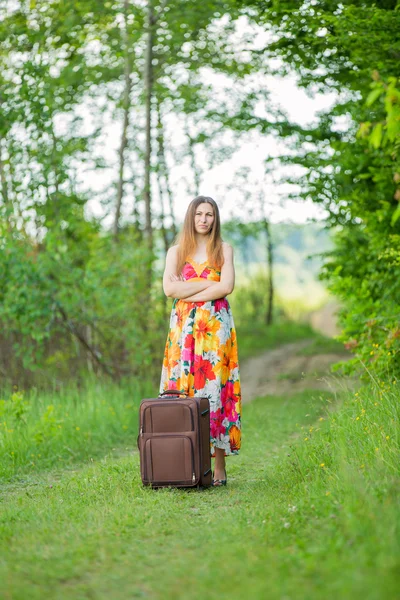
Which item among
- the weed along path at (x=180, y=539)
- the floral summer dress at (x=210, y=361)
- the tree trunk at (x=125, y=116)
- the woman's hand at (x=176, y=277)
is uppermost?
the tree trunk at (x=125, y=116)

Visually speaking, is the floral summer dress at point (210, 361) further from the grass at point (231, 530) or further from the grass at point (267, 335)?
the grass at point (267, 335)

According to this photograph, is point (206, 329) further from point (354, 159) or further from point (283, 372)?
point (283, 372)

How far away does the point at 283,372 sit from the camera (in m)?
13.9

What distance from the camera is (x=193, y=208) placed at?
5551 mm

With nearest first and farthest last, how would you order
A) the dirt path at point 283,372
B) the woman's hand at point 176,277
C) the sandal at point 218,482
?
the sandal at point 218,482 → the woman's hand at point 176,277 → the dirt path at point 283,372

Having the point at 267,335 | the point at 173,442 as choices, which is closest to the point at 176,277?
the point at 173,442

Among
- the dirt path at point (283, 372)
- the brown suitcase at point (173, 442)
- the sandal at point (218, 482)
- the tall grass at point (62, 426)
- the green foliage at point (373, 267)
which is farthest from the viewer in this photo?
the dirt path at point (283, 372)

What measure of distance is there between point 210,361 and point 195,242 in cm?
85

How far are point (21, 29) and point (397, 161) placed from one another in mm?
6408

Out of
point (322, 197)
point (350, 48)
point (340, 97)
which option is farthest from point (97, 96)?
point (350, 48)

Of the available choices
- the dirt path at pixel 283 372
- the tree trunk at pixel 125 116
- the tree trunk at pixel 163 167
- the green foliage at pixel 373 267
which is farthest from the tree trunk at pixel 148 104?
the green foliage at pixel 373 267

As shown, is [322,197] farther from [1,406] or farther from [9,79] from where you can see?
[9,79]

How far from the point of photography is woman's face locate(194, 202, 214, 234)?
5.50 meters

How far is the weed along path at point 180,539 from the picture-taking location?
2.89m
